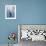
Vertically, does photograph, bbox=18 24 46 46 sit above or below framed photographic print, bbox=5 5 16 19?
below

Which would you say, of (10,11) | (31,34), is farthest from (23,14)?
(31,34)

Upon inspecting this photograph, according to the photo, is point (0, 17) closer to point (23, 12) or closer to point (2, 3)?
point (2, 3)

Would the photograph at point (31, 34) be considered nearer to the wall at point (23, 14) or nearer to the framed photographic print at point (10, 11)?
the wall at point (23, 14)

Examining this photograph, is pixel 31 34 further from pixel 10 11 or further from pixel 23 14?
pixel 10 11

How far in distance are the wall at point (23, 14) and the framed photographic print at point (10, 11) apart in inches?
3.9

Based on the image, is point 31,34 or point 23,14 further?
point 23,14

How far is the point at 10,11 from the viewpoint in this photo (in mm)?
4070

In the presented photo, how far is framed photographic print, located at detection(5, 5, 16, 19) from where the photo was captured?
13.3 ft

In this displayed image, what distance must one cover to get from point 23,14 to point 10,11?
1.45 feet

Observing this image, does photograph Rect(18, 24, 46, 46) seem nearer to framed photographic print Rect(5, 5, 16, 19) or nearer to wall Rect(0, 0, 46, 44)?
wall Rect(0, 0, 46, 44)

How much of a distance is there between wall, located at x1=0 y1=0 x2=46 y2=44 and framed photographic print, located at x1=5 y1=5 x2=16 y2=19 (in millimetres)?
98

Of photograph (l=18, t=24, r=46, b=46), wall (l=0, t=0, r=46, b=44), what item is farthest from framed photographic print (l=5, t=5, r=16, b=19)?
photograph (l=18, t=24, r=46, b=46)

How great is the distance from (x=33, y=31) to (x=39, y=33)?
20 cm

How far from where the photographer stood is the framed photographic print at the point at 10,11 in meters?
4.06
